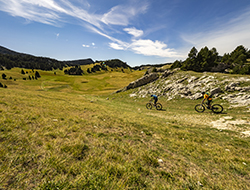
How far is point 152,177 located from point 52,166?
3.84m

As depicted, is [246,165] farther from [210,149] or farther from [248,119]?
[248,119]

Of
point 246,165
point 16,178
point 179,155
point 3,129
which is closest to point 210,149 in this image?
point 246,165

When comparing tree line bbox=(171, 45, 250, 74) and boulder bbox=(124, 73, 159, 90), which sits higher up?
tree line bbox=(171, 45, 250, 74)

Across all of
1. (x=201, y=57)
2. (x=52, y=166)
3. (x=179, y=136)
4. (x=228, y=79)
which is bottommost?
(x=179, y=136)

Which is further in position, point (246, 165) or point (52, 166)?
point (246, 165)

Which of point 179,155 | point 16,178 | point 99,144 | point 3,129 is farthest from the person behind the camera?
point 179,155

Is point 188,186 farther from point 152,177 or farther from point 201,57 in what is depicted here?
point 201,57

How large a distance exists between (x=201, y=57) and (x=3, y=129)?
7273 cm

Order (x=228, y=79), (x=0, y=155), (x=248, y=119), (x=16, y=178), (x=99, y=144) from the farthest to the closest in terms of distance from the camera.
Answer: (x=228, y=79)
(x=248, y=119)
(x=99, y=144)
(x=0, y=155)
(x=16, y=178)

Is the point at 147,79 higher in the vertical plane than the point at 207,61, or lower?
lower

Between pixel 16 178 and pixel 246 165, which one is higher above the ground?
pixel 16 178

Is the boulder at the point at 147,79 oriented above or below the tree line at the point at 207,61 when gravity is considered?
below

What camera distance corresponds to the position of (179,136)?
8.90 m

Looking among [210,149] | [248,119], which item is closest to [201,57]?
[248,119]
